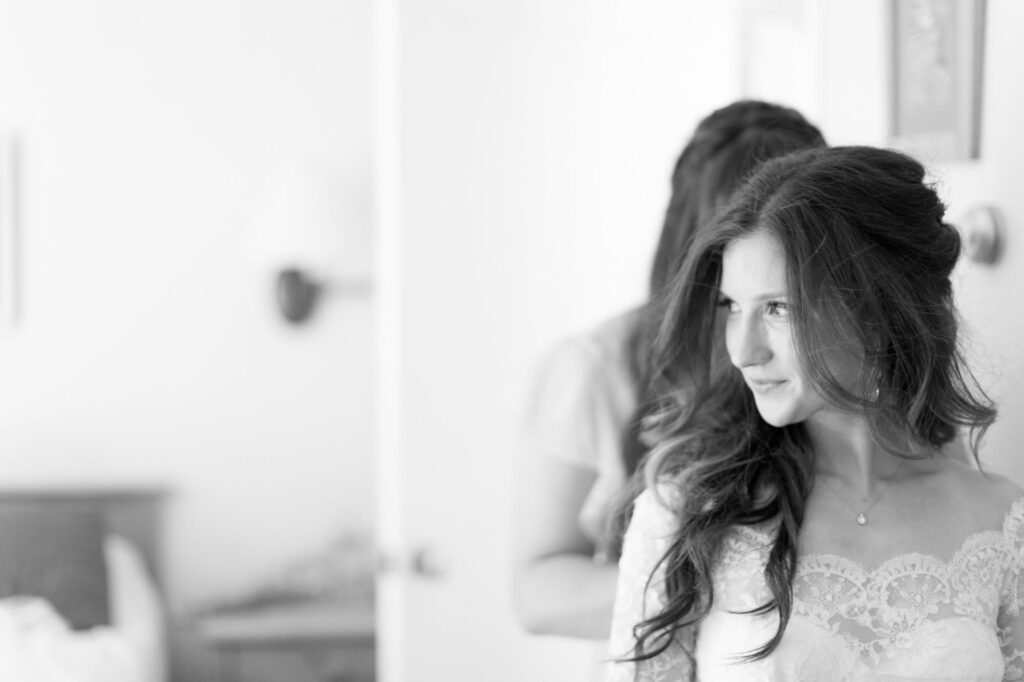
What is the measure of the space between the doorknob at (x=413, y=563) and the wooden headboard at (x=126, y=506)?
184 centimetres

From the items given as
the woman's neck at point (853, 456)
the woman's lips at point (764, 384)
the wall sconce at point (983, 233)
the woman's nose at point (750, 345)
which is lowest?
the woman's neck at point (853, 456)

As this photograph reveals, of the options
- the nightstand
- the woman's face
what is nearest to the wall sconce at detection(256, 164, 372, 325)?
the nightstand

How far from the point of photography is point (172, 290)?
3.59 meters

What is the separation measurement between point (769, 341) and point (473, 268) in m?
1.11

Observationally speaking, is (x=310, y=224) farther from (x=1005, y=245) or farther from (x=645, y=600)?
(x=645, y=600)

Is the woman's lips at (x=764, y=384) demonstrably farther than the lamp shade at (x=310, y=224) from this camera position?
No

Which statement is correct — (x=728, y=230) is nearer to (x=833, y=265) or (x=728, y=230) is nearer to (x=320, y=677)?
(x=833, y=265)

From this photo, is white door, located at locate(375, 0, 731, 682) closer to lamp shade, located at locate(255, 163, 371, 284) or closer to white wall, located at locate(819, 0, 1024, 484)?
white wall, located at locate(819, 0, 1024, 484)

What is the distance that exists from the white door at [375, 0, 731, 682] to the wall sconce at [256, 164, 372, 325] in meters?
1.43

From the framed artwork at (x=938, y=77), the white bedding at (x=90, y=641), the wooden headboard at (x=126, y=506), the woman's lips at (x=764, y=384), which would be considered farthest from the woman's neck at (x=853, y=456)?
the wooden headboard at (x=126, y=506)

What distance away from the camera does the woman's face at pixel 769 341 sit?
973 mm

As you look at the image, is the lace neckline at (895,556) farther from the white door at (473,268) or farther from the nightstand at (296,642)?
the nightstand at (296,642)

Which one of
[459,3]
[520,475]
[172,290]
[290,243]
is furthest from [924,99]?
[172,290]

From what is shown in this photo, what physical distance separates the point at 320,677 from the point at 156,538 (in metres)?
0.68
